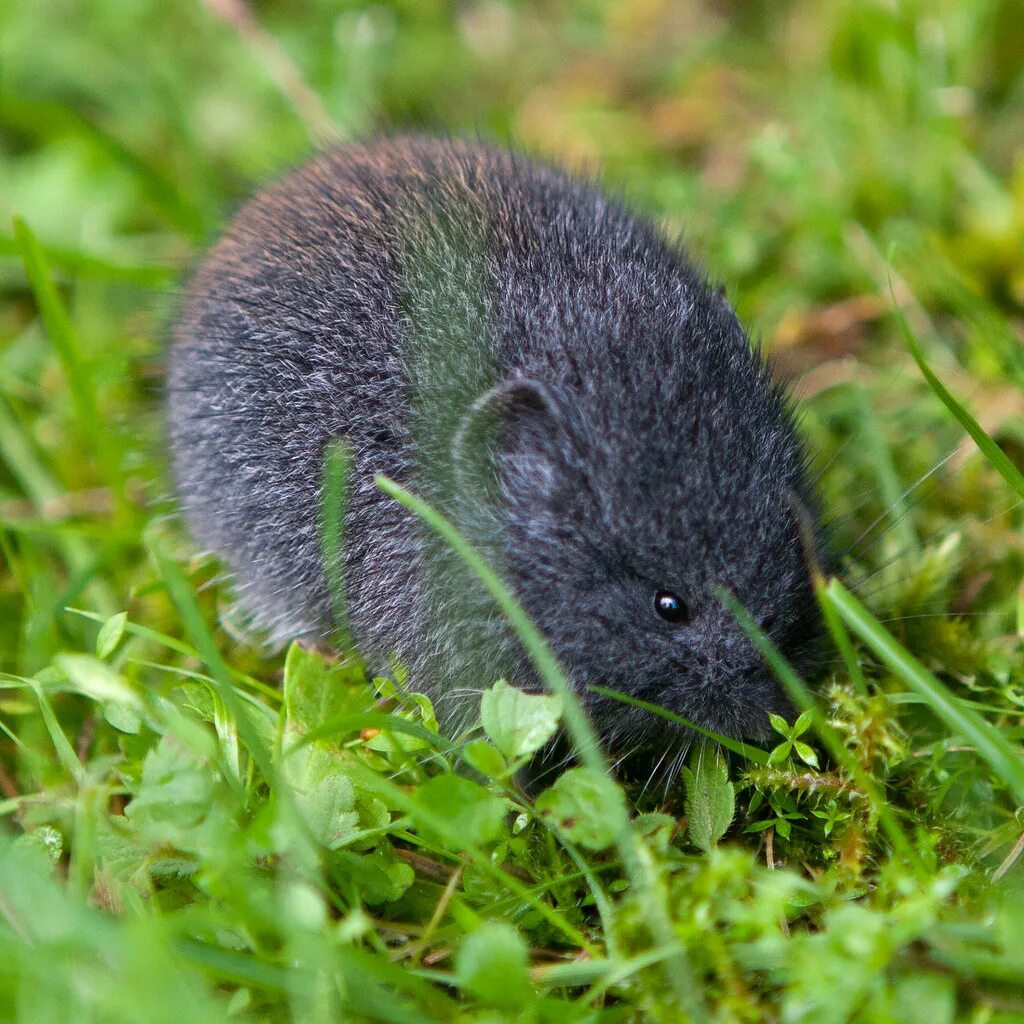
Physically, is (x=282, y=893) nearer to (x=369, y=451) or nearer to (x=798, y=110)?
(x=369, y=451)

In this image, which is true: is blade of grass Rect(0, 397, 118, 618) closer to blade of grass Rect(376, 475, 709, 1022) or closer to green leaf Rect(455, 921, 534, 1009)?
blade of grass Rect(376, 475, 709, 1022)

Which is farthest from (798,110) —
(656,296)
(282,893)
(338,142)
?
(282,893)

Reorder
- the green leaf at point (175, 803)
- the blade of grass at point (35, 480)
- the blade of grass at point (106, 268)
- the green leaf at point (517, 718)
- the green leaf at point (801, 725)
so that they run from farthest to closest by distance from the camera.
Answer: the blade of grass at point (106, 268) → the blade of grass at point (35, 480) → the green leaf at point (801, 725) → the green leaf at point (517, 718) → the green leaf at point (175, 803)

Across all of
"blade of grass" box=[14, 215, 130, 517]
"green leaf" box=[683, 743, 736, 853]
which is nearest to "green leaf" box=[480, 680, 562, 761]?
"green leaf" box=[683, 743, 736, 853]

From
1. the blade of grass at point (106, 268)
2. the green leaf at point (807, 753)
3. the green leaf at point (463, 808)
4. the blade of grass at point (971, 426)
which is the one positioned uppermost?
the blade of grass at point (971, 426)

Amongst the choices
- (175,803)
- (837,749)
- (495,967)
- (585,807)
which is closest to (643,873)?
(585,807)

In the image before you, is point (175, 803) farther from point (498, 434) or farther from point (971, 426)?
point (971, 426)

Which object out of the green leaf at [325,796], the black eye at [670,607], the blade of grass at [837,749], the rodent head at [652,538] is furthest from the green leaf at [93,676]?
the blade of grass at [837,749]

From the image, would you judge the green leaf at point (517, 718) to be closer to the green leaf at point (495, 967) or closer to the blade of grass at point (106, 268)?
the green leaf at point (495, 967)
